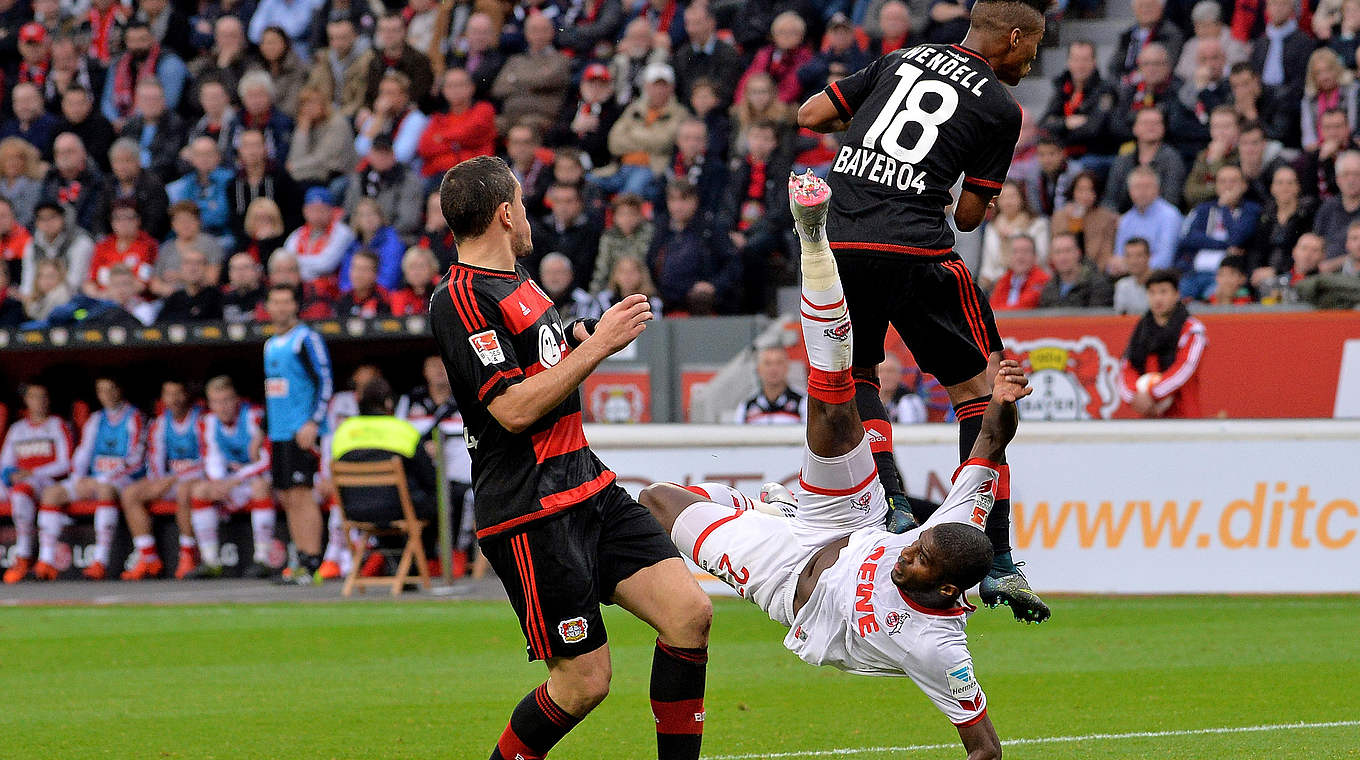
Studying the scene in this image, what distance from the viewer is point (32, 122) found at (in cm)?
2047

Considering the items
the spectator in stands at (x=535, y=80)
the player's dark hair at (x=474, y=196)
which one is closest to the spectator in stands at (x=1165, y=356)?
the spectator in stands at (x=535, y=80)

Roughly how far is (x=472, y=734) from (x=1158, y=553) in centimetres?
639

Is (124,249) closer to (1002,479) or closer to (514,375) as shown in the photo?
(1002,479)

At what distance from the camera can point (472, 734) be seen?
7.62 m

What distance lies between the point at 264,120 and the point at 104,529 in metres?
5.44

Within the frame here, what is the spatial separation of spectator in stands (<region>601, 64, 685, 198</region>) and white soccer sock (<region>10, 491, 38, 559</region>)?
21.8 ft

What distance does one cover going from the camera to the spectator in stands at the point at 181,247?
17.5 m

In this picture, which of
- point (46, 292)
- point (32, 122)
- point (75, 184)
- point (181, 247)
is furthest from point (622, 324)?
point (32, 122)

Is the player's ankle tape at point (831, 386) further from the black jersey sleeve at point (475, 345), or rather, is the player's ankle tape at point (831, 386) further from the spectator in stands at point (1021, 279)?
the spectator in stands at point (1021, 279)

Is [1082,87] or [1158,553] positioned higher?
[1082,87]

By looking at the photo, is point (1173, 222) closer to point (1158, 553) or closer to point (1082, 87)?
point (1082, 87)

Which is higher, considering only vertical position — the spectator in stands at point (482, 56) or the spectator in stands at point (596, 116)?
the spectator in stands at point (482, 56)

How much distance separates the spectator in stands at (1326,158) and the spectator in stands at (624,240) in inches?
234

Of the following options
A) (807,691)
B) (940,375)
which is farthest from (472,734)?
(940,375)
